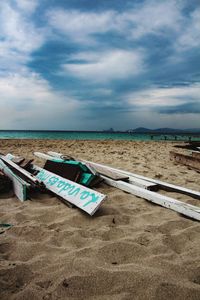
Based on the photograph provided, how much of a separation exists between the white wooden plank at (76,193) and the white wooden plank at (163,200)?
0.85 m

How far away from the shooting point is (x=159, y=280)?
182 cm

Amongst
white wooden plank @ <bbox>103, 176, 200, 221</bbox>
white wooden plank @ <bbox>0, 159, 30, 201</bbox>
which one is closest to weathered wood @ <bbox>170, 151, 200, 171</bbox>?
white wooden plank @ <bbox>103, 176, 200, 221</bbox>

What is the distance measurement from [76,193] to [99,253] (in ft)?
4.45

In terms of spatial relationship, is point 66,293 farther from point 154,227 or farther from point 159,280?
point 154,227

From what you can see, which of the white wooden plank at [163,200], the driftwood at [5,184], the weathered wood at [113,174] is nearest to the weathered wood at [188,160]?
the weathered wood at [113,174]

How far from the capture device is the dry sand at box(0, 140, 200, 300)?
174 cm

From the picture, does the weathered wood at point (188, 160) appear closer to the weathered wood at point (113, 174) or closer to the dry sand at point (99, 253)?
the weathered wood at point (113, 174)

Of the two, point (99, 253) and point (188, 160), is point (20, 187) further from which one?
point (188, 160)

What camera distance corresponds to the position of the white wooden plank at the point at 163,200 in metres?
2.96

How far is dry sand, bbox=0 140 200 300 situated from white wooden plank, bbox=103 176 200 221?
3.4 inches

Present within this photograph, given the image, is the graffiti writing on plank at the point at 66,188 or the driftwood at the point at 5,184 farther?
the driftwood at the point at 5,184

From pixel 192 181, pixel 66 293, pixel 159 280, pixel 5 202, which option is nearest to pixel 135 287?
pixel 159 280

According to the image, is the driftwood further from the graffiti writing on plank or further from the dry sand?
the dry sand

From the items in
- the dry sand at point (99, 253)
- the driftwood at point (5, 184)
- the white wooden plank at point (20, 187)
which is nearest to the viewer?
the dry sand at point (99, 253)
